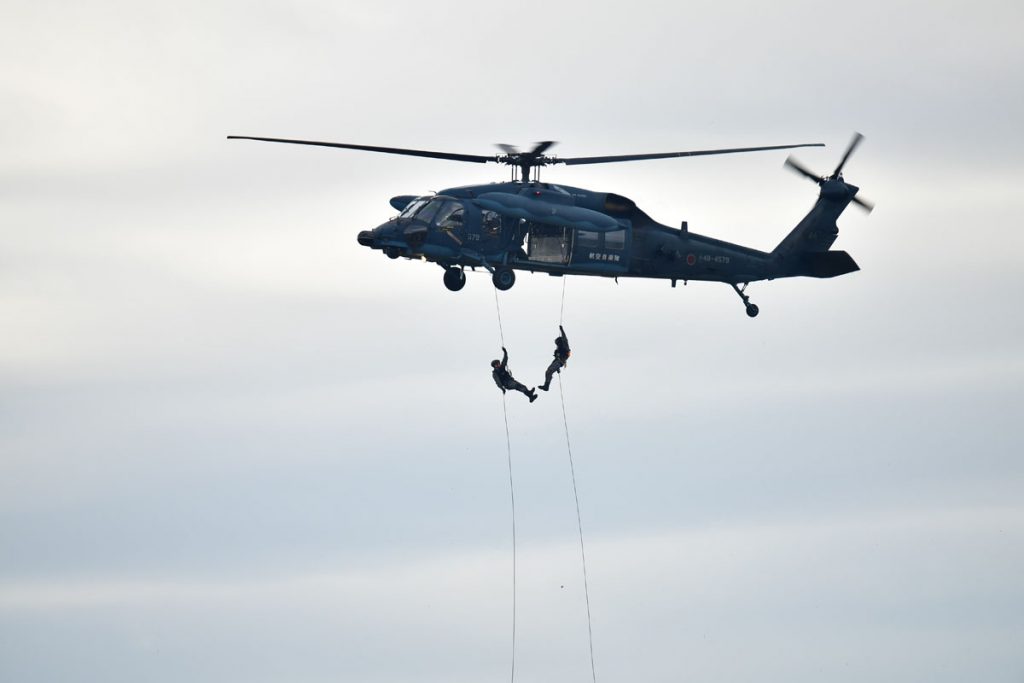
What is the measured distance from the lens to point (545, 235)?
56.1m

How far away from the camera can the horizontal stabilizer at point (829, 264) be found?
2438 inches

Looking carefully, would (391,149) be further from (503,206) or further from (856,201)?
(856,201)

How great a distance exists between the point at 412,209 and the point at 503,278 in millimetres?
3491

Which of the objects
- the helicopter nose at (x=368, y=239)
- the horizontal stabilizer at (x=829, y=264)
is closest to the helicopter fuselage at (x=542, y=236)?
the helicopter nose at (x=368, y=239)

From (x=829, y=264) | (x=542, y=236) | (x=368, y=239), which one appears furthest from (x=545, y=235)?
(x=829, y=264)

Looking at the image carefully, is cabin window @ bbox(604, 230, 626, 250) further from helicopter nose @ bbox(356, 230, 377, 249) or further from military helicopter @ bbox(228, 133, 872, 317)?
helicopter nose @ bbox(356, 230, 377, 249)

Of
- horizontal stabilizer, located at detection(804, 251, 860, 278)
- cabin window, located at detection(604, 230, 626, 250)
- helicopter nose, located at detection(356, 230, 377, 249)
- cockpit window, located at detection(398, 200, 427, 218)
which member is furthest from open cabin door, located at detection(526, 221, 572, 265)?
horizontal stabilizer, located at detection(804, 251, 860, 278)

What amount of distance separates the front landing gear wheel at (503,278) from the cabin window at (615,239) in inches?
155

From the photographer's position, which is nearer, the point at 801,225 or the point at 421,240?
the point at 421,240

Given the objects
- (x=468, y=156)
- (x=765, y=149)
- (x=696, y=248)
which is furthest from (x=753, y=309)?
(x=468, y=156)

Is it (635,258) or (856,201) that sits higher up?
(856,201)

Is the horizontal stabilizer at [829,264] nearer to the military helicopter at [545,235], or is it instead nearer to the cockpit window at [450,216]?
the military helicopter at [545,235]

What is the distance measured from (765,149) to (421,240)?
10885mm

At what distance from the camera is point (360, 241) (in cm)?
5406
